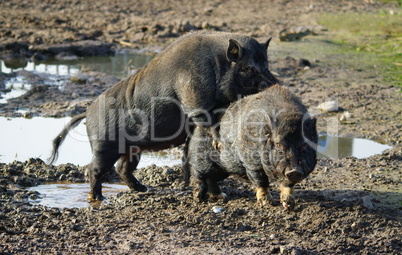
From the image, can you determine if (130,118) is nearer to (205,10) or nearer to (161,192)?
(161,192)

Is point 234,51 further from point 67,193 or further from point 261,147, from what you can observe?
point 67,193

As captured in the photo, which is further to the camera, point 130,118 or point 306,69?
point 306,69

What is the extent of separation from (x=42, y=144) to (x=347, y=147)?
3.68 m

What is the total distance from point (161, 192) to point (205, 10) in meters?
10.8

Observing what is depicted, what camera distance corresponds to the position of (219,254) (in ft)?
15.0

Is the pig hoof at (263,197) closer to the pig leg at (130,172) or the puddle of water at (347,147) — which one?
the pig leg at (130,172)

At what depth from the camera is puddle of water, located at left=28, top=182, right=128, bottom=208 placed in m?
5.91

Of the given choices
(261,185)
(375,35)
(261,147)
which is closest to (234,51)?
(261,147)

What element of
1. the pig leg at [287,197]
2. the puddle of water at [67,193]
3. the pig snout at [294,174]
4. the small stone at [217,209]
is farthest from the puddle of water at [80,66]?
the pig snout at [294,174]

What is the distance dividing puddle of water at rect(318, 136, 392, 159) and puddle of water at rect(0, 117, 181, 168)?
1771mm

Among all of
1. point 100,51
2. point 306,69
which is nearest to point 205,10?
point 100,51

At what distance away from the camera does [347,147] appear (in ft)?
25.0

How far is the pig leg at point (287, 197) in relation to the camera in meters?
5.30

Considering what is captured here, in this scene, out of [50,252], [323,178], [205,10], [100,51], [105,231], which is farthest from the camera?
[205,10]
